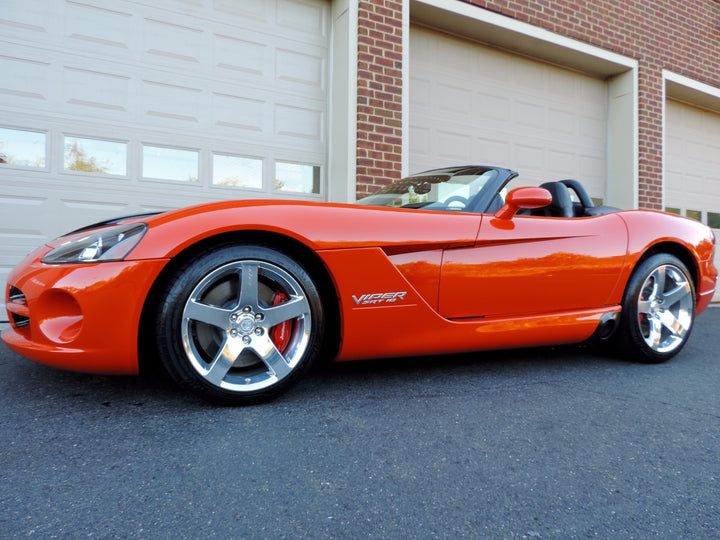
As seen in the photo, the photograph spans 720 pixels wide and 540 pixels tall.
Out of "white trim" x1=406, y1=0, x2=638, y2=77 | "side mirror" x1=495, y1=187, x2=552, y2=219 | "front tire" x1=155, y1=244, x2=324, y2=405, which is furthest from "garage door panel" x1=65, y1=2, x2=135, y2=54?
"side mirror" x1=495, y1=187, x2=552, y2=219

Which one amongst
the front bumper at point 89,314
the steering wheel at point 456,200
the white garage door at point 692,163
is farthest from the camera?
the white garage door at point 692,163

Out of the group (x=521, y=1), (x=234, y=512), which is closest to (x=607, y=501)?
(x=234, y=512)

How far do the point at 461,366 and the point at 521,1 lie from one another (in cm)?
503

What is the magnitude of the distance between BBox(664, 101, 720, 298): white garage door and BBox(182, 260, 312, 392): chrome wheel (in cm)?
744

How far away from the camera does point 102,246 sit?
5.43 feet

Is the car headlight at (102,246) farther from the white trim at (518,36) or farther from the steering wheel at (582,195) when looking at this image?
the white trim at (518,36)

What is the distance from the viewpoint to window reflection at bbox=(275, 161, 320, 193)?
4.64 m

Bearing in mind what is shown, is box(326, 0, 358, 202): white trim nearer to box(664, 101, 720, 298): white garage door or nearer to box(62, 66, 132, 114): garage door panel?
box(62, 66, 132, 114): garage door panel

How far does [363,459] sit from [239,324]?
Answer: 0.69 metres

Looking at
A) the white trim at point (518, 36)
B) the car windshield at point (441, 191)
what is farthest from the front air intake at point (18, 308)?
the white trim at point (518, 36)

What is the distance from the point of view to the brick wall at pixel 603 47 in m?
4.59

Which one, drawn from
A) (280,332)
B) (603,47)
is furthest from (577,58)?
(280,332)

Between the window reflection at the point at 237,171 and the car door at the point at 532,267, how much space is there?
2.96 meters

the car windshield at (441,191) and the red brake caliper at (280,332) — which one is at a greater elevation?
the car windshield at (441,191)
